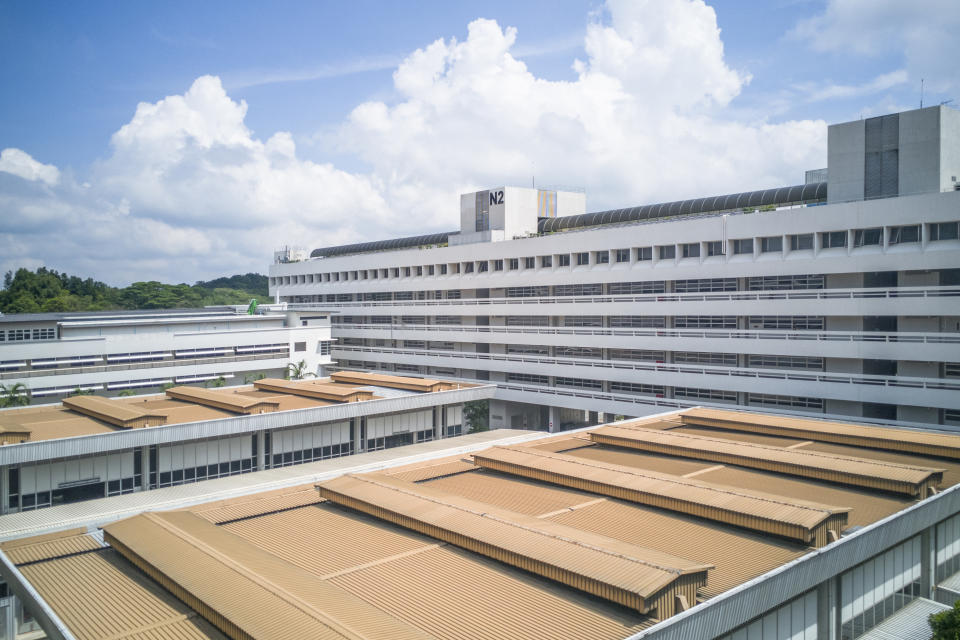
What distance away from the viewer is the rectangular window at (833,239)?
42.8 m

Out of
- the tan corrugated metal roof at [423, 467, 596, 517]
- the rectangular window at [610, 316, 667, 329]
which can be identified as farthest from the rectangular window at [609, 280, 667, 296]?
the tan corrugated metal roof at [423, 467, 596, 517]

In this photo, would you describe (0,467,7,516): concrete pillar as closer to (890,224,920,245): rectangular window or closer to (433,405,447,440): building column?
(433,405,447,440): building column

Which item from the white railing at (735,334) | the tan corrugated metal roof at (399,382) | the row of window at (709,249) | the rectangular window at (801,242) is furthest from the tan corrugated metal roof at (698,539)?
the tan corrugated metal roof at (399,382)

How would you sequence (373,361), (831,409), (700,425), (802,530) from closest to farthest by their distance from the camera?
(802,530) < (700,425) < (831,409) < (373,361)

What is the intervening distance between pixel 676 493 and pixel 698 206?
1511 inches

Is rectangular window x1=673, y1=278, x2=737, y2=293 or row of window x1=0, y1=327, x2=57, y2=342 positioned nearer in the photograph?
rectangular window x1=673, y1=278, x2=737, y2=293

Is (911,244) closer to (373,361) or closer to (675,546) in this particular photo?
(675,546)

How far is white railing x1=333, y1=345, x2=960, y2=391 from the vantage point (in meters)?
39.5

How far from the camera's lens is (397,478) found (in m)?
28.5

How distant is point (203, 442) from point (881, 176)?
44.8 metres

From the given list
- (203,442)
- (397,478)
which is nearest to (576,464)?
(397,478)

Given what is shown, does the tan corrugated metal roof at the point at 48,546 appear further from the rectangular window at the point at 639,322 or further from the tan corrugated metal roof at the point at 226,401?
the rectangular window at the point at 639,322

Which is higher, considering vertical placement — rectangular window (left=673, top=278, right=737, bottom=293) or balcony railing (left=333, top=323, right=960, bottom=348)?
rectangular window (left=673, top=278, right=737, bottom=293)

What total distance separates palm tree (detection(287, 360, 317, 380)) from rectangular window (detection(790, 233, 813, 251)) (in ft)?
148
